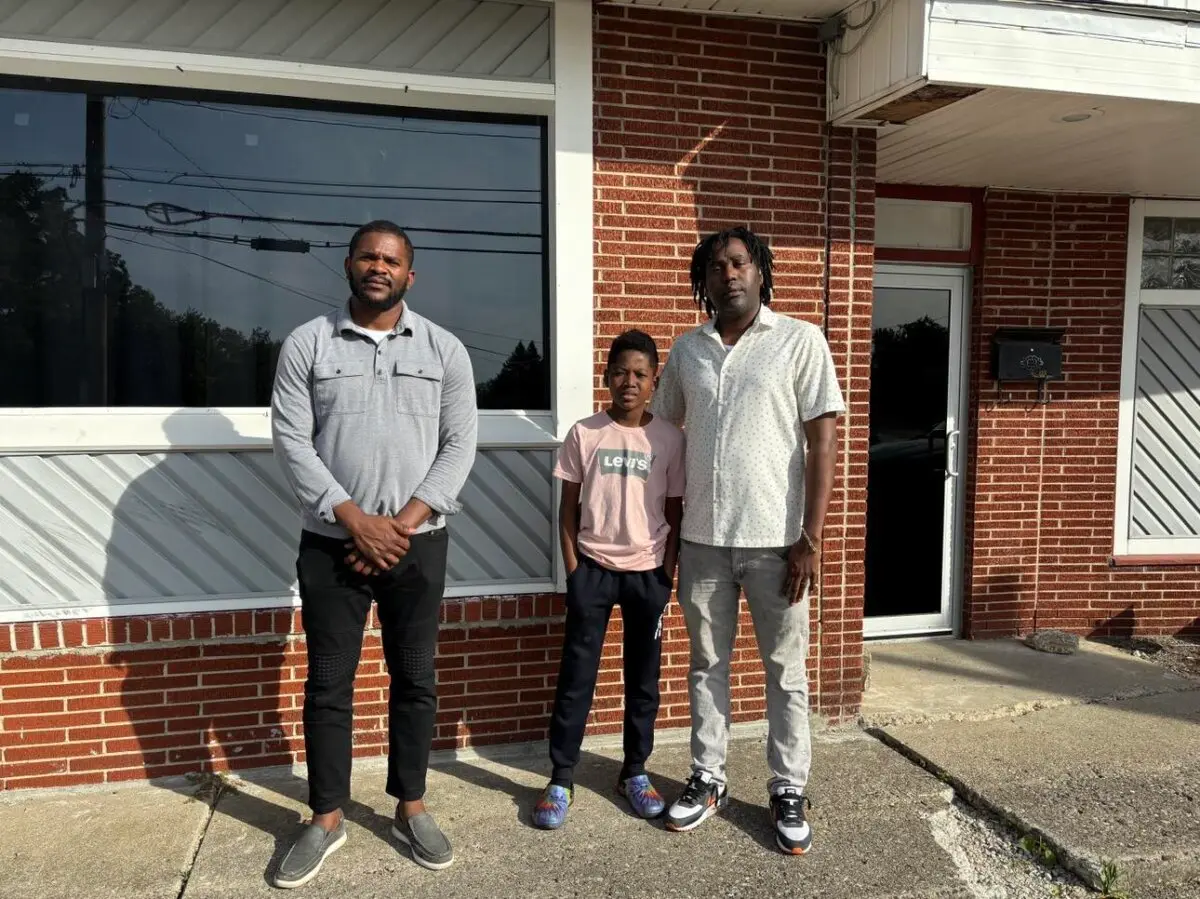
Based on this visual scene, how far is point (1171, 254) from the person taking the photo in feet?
18.9

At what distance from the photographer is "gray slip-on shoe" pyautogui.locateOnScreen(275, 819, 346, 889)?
9.61 ft

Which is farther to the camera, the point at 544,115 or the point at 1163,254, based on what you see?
the point at 1163,254

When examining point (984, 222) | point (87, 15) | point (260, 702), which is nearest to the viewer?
point (87, 15)

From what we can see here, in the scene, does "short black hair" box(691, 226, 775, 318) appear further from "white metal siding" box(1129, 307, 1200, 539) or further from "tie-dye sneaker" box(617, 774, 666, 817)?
"white metal siding" box(1129, 307, 1200, 539)

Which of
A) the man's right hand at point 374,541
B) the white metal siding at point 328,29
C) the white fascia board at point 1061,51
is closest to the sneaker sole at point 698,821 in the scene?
the man's right hand at point 374,541

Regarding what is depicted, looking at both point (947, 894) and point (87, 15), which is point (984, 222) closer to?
point (947, 894)

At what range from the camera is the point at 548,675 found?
157 inches

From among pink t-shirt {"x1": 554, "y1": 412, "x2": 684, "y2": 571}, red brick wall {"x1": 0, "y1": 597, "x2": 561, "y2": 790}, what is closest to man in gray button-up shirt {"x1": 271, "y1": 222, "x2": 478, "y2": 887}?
pink t-shirt {"x1": 554, "y1": 412, "x2": 684, "y2": 571}

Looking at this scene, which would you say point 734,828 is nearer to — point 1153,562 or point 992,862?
point 992,862

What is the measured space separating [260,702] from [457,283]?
6.62ft

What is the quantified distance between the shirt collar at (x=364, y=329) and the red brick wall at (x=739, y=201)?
42.3 inches

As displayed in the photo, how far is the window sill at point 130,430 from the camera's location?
3480 millimetres

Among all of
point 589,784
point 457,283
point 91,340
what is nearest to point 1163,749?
point 589,784

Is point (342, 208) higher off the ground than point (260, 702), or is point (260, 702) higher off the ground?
point (342, 208)
